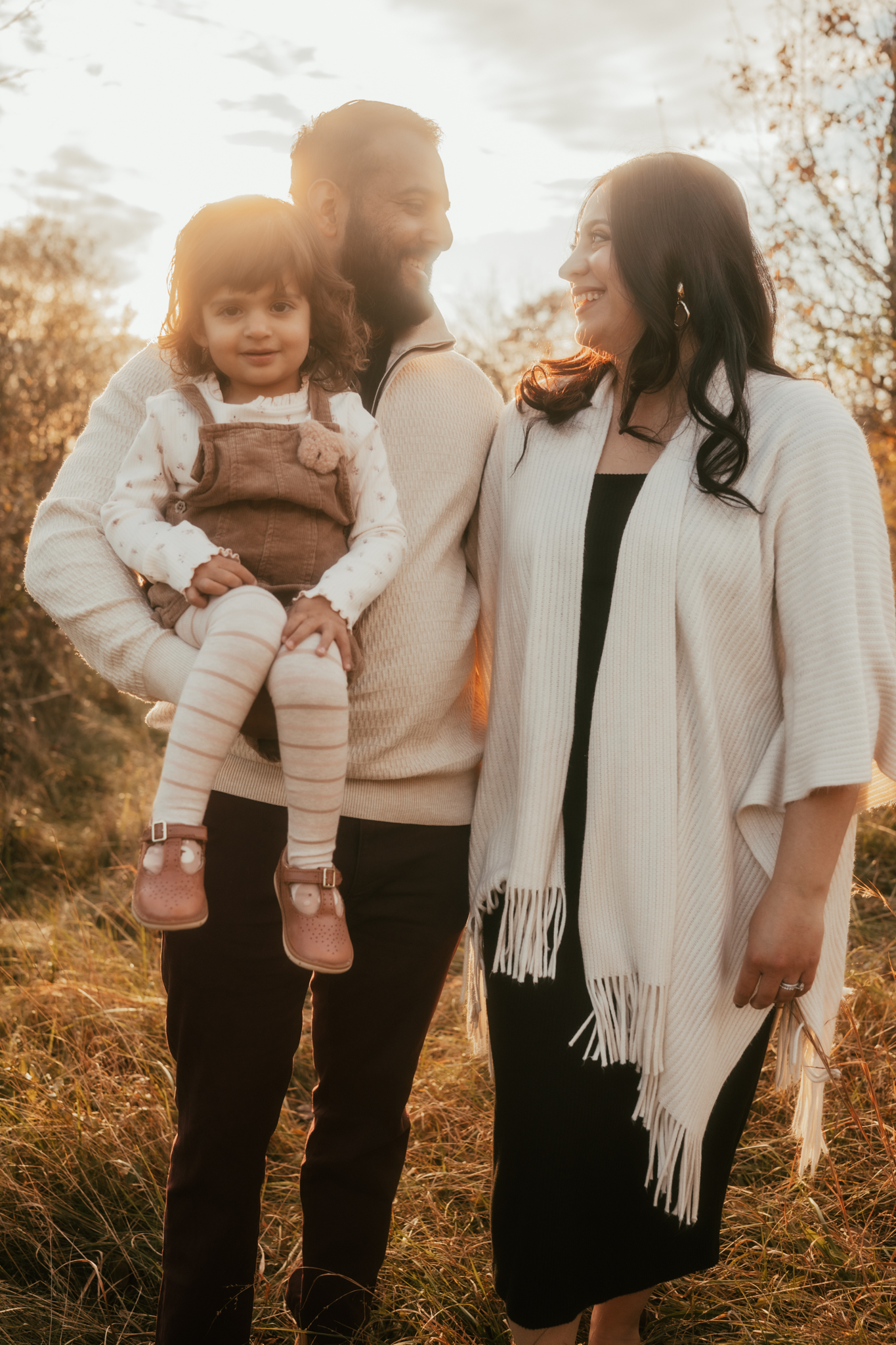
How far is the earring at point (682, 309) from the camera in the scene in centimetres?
182

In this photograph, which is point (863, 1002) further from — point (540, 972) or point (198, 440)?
point (198, 440)

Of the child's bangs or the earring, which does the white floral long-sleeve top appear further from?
the earring

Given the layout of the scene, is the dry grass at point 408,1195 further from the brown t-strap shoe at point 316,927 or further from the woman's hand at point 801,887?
the brown t-strap shoe at point 316,927

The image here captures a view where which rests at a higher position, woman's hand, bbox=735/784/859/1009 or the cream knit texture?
the cream knit texture

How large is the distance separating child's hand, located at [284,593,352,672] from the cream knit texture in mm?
201

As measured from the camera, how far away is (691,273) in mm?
1790

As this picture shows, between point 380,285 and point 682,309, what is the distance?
617 millimetres

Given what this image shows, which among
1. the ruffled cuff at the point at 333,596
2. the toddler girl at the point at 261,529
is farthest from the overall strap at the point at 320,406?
the ruffled cuff at the point at 333,596

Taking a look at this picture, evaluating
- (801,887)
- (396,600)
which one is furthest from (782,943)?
(396,600)

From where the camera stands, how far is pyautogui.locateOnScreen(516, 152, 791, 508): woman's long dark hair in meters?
1.77

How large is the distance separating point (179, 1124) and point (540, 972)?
0.76 metres


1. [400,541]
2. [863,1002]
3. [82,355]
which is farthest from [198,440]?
[82,355]

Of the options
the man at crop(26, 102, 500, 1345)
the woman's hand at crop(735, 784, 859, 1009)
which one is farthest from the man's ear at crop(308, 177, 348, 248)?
the woman's hand at crop(735, 784, 859, 1009)

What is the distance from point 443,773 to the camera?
6.39ft
